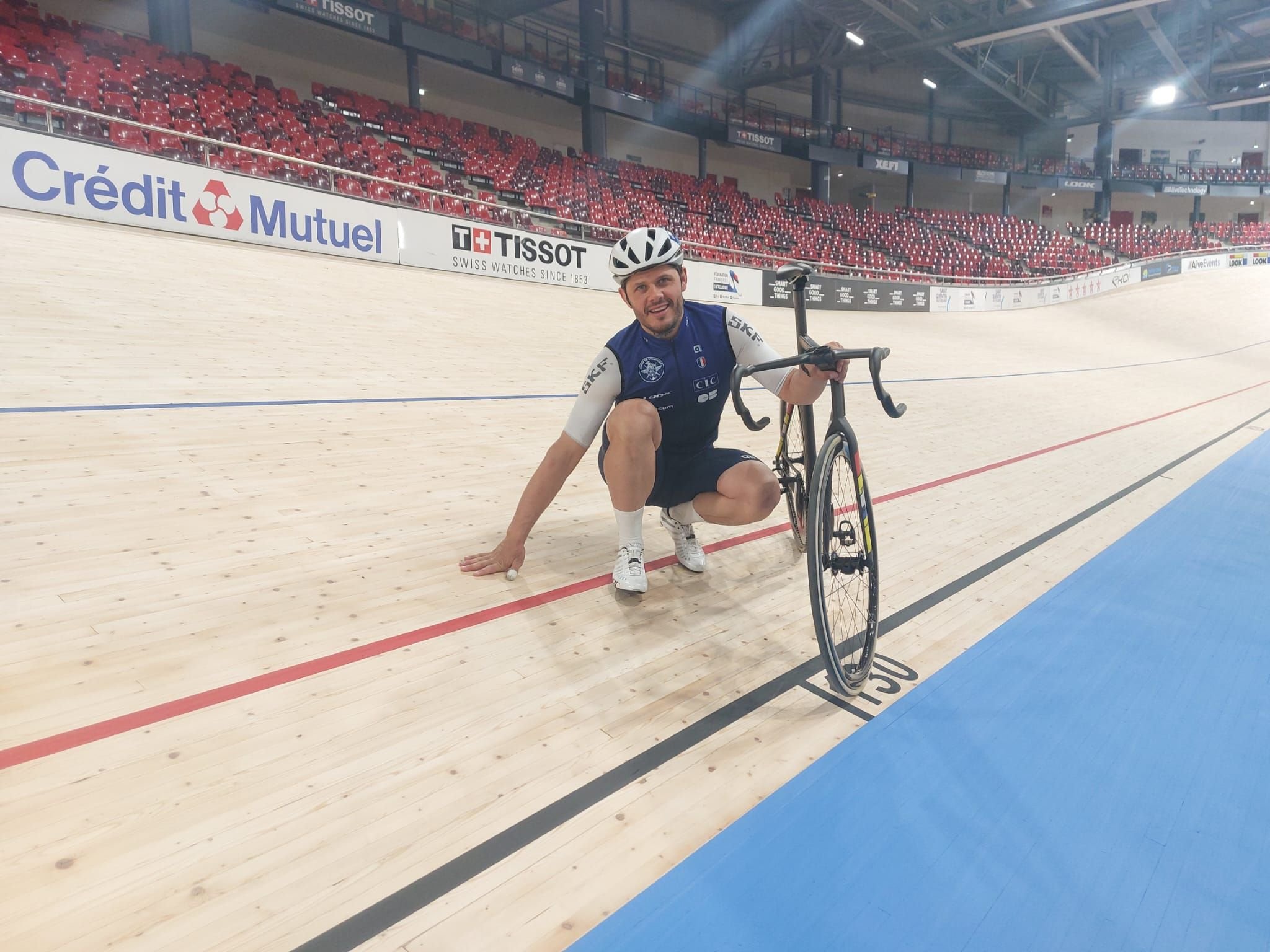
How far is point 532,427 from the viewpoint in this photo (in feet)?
13.4

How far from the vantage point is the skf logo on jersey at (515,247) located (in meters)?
9.21

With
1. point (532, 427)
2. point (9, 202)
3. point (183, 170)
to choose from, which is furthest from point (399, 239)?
point (532, 427)

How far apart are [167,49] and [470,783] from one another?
566 inches

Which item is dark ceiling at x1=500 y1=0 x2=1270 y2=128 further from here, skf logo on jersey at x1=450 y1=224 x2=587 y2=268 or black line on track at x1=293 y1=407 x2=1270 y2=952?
black line on track at x1=293 y1=407 x2=1270 y2=952

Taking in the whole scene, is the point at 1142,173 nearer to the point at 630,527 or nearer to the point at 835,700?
the point at 630,527

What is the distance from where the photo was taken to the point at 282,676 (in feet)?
5.53

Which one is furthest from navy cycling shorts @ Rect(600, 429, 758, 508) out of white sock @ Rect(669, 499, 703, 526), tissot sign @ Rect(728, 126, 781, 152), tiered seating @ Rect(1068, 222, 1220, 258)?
tiered seating @ Rect(1068, 222, 1220, 258)

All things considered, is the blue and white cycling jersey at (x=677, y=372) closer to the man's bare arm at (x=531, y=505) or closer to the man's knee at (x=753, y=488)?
the man's bare arm at (x=531, y=505)

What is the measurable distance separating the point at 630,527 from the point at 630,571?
0.14m

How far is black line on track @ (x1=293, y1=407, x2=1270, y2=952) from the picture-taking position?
1.10m

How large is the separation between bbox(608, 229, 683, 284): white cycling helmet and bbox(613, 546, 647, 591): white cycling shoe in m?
0.84

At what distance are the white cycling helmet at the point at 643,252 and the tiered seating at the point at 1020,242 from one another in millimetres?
26644

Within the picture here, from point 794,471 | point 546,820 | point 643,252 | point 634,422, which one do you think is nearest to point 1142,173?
point 794,471

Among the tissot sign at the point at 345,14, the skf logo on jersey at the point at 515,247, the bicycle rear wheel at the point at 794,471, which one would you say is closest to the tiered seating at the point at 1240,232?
the skf logo on jersey at the point at 515,247
